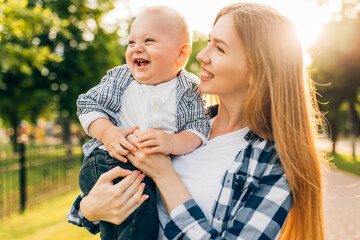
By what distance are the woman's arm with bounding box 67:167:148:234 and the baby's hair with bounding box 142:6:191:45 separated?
0.86 m

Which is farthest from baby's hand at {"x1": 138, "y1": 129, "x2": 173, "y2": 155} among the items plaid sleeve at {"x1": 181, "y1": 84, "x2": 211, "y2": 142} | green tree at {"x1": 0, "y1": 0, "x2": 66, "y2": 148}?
green tree at {"x1": 0, "y1": 0, "x2": 66, "y2": 148}

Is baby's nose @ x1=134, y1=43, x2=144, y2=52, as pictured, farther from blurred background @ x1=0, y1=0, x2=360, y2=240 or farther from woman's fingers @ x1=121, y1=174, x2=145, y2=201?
blurred background @ x1=0, y1=0, x2=360, y2=240

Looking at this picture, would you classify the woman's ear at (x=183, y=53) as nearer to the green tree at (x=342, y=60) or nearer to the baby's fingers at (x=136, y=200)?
the baby's fingers at (x=136, y=200)

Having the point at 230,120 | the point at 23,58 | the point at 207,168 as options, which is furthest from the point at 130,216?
the point at 23,58

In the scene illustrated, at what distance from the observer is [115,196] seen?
160 centimetres

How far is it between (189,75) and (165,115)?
40cm

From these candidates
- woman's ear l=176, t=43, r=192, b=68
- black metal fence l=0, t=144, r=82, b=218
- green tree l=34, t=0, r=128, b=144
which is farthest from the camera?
green tree l=34, t=0, r=128, b=144

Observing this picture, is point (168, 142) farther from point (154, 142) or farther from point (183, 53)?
point (183, 53)

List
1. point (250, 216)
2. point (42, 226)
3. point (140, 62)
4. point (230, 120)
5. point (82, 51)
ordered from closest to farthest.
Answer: point (250, 216) → point (140, 62) → point (230, 120) → point (42, 226) → point (82, 51)

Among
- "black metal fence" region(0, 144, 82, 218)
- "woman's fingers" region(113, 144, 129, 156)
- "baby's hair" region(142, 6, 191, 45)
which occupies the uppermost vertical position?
"baby's hair" region(142, 6, 191, 45)

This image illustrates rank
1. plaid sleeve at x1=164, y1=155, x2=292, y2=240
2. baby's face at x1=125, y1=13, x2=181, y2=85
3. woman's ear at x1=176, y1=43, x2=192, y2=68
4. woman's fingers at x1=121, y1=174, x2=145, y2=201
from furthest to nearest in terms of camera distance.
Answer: woman's ear at x1=176, y1=43, x2=192, y2=68 < baby's face at x1=125, y1=13, x2=181, y2=85 < woman's fingers at x1=121, y1=174, x2=145, y2=201 < plaid sleeve at x1=164, y1=155, x2=292, y2=240

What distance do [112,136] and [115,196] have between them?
0.30 metres

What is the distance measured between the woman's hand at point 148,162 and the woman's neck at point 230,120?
446 millimetres

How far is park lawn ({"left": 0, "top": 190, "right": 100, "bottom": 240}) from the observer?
224 inches
